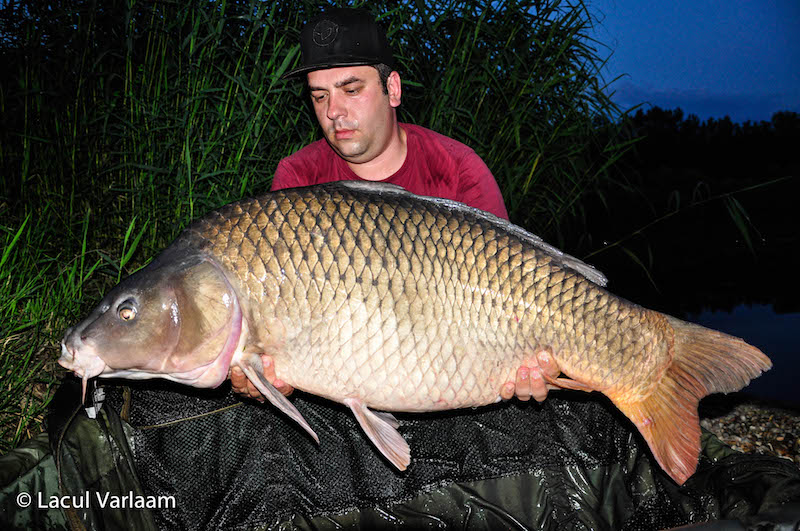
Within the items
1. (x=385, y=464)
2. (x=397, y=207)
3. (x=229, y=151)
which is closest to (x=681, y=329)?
(x=397, y=207)

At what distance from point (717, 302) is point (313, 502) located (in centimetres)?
755

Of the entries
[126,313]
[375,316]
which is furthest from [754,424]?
[126,313]

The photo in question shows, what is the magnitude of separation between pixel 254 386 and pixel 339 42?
3.83 ft

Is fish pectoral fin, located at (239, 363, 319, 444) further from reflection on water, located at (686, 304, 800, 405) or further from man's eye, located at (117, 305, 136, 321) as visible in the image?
reflection on water, located at (686, 304, 800, 405)

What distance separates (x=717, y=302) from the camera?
7.72 m

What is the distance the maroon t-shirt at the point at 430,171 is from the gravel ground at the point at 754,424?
145 centimetres

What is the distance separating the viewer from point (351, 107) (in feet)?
6.55

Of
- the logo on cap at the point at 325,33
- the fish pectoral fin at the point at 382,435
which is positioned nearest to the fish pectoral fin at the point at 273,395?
the fish pectoral fin at the point at 382,435

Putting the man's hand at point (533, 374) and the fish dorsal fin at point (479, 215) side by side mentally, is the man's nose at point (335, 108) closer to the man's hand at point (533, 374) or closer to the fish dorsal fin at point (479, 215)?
the fish dorsal fin at point (479, 215)

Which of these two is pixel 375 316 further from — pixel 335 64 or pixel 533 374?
pixel 335 64

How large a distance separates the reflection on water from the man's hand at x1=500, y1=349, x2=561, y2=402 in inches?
204

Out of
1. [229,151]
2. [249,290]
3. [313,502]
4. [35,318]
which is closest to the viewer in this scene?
[249,290]

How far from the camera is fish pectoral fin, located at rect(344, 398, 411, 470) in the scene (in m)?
1.49

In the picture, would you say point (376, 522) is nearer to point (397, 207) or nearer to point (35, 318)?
point (397, 207)
